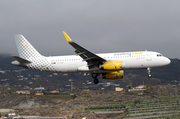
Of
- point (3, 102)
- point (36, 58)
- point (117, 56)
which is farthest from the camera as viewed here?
point (3, 102)

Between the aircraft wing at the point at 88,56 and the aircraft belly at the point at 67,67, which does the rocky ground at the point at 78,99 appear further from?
the aircraft wing at the point at 88,56

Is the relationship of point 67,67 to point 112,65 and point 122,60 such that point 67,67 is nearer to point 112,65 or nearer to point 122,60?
point 112,65

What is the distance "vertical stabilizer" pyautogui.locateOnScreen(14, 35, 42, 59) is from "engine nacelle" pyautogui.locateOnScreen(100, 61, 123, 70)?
13970 millimetres

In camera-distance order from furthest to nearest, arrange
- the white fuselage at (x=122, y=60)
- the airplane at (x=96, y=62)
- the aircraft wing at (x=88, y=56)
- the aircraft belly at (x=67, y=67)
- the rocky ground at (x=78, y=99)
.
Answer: the rocky ground at (x=78, y=99)
the aircraft belly at (x=67, y=67)
the white fuselage at (x=122, y=60)
the airplane at (x=96, y=62)
the aircraft wing at (x=88, y=56)

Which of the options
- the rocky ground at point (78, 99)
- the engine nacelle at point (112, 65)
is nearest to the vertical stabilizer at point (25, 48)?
the engine nacelle at point (112, 65)

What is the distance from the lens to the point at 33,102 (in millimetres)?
129750

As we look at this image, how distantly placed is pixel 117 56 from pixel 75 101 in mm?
78559

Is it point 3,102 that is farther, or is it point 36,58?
point 3,102

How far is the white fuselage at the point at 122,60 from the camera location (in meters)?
44.4

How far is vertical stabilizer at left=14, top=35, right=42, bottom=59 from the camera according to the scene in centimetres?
4986

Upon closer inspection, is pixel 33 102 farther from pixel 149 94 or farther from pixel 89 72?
pixel 89 72

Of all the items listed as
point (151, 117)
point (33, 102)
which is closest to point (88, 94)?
point (33, 102)

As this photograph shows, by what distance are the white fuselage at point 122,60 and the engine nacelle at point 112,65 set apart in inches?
42.5

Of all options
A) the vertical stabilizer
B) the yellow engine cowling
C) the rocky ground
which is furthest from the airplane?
the rocky ground
